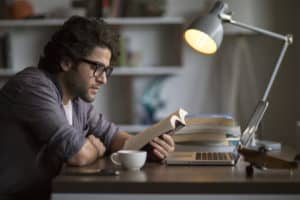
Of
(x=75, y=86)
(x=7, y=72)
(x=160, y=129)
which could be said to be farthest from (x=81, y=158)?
(x=7, y=72)

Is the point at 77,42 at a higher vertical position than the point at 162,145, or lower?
higher

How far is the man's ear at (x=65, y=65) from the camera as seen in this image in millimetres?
2230

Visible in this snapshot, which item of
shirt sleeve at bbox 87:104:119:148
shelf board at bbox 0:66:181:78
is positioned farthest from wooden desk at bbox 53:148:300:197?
shelf board at bbox 0:66:181:78

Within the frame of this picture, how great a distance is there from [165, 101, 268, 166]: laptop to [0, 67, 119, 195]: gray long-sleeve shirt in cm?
32

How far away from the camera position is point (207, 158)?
192 centimetres

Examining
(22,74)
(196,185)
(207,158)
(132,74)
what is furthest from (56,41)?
(132,74)

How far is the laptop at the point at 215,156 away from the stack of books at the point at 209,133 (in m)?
0.04

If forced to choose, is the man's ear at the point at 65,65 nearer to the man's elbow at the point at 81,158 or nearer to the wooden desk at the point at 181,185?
the man's elbow at the point at 81,158

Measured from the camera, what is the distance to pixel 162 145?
201 cm

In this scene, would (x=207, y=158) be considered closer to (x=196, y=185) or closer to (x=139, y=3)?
(x=196, y=185)

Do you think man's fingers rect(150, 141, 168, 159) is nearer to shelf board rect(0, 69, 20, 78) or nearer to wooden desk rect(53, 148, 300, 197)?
wooden desk rect(53, 148, 300, 197)

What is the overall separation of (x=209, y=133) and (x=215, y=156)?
0.19m

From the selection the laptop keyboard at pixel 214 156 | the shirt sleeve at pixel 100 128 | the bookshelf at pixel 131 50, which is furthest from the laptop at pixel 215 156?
the bookshelf at pixel 131 50

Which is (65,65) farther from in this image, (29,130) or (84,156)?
(84,156)
